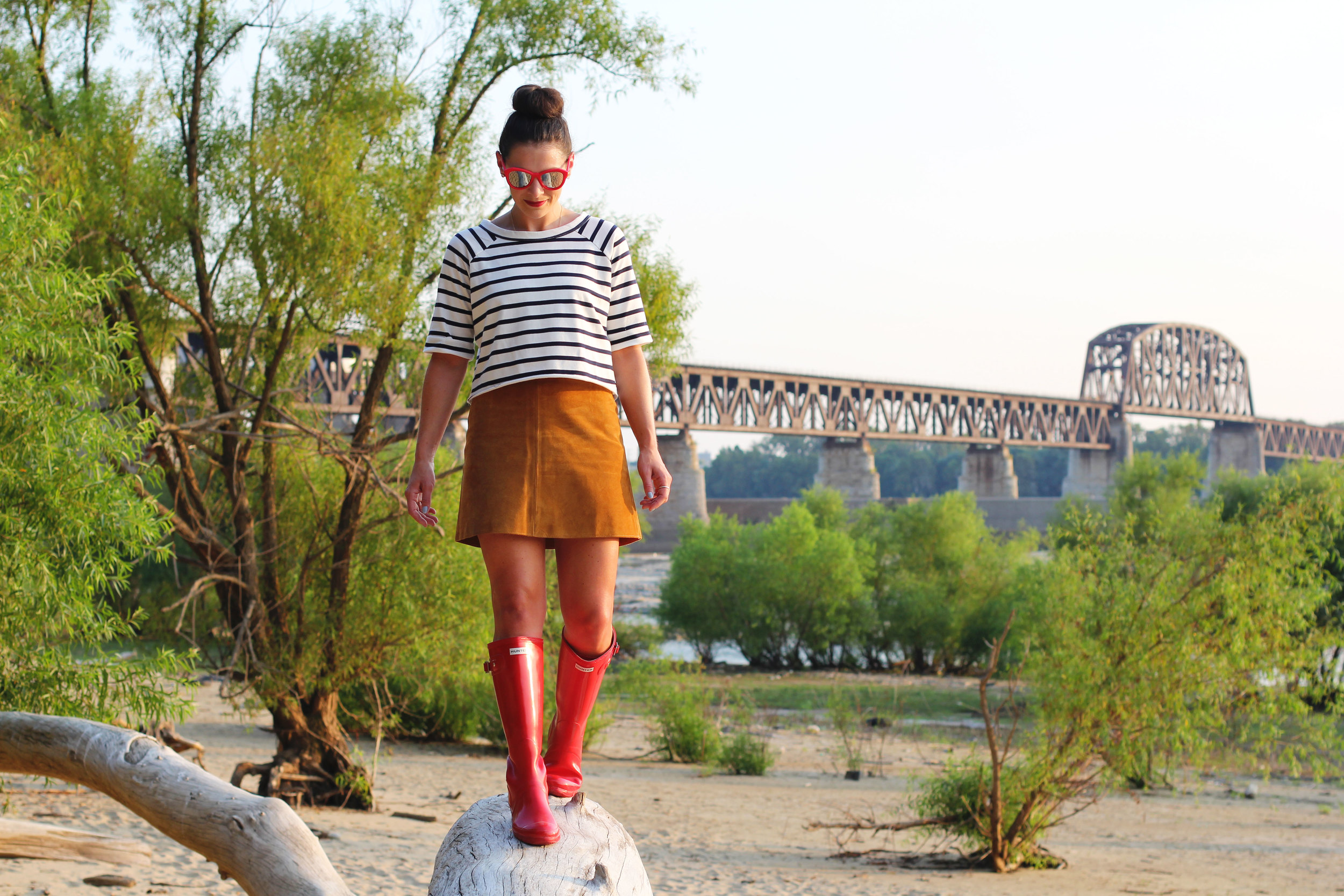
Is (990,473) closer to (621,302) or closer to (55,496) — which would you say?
(55,496)

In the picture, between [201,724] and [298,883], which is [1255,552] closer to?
[298,883]

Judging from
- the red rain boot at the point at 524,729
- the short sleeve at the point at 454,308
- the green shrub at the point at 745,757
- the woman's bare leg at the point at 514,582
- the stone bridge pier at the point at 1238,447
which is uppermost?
the stone bridge pier at the point at 1238,447

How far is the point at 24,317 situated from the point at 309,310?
402cm

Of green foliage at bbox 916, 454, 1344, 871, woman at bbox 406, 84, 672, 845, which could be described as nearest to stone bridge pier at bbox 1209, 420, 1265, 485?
green foliage at bbox 916, 454, 1344, 871

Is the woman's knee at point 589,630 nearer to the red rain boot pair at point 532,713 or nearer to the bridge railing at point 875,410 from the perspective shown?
the red rain boot pair at point 532,713

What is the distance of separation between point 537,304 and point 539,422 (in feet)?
1.20

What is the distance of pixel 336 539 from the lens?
37.0 ft

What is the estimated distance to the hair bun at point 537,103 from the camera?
363 centimetres

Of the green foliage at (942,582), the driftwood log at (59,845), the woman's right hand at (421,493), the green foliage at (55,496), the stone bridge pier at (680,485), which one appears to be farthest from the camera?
the stone bridge pier at (680,485)

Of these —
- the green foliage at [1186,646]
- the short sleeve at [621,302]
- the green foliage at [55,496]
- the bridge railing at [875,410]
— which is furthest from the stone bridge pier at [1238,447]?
the short sleeve at [621,302]

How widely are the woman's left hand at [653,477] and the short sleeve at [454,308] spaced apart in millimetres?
663

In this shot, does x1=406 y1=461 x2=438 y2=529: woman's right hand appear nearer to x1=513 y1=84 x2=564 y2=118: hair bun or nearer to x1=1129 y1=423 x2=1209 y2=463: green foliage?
x1=513 y1=84 x2=564 y2=118: hair bun

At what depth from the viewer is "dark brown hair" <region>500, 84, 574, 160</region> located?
3.61 metres

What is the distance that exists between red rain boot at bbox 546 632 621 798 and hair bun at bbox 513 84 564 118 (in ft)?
5.43
